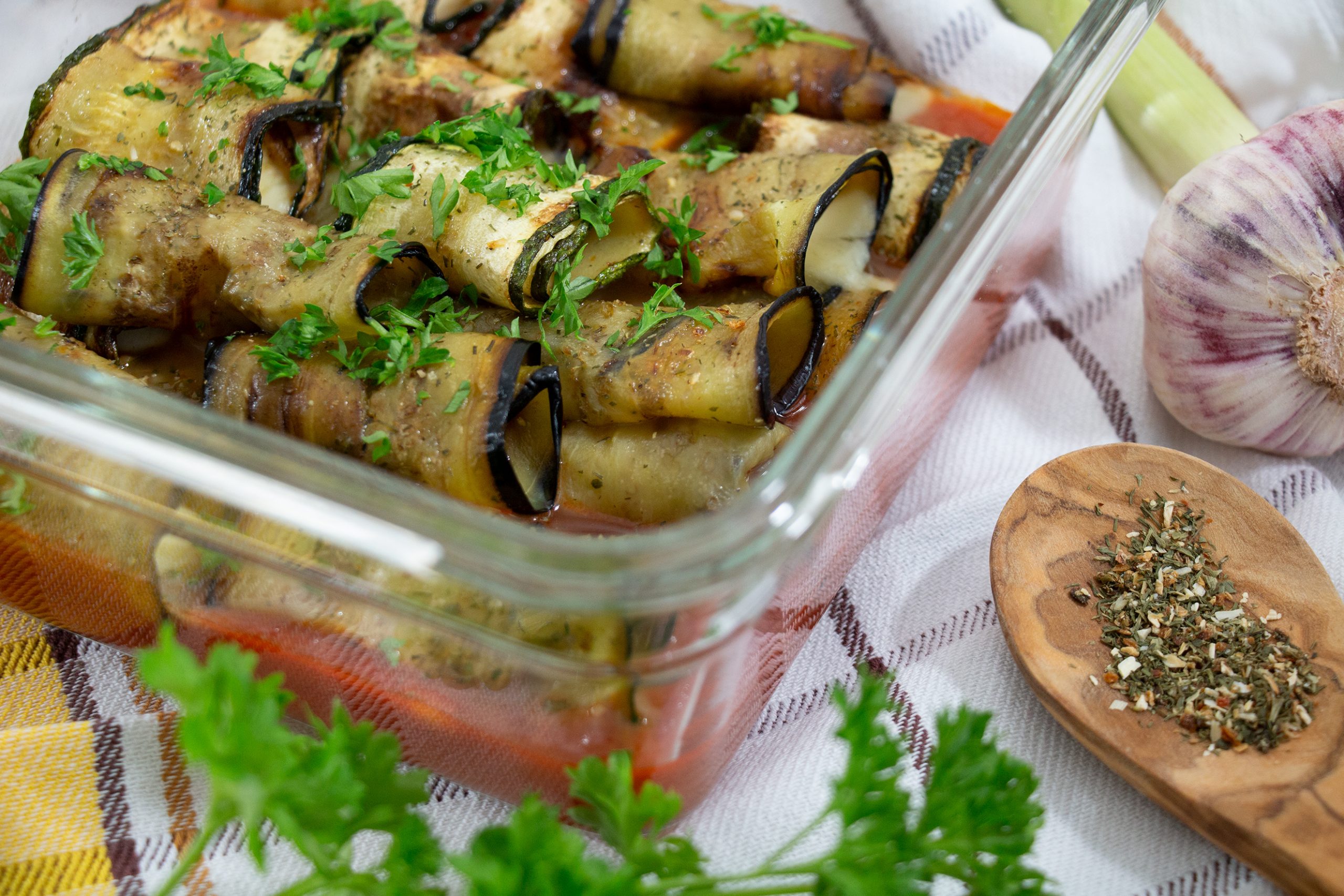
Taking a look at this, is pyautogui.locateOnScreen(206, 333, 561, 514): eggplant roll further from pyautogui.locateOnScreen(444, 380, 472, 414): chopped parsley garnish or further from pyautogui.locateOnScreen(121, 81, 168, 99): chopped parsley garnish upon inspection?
pyautogui.locateOnScreen(121, 81, 168, 99): chopped parsley garnish

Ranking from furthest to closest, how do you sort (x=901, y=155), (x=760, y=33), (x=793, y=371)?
(x=760, y=33) → (x=901, y=155) → (x=793, y=371)

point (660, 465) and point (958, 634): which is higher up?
point (660, 465)

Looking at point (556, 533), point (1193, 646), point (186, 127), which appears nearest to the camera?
point (556, 533)

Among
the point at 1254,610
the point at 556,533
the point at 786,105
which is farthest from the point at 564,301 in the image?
the point at 1254,610

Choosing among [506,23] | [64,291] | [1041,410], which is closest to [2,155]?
[64,291]

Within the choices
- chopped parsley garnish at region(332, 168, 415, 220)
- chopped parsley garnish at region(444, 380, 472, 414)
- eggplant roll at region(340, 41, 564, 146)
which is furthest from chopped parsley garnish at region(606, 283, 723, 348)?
eggplant roll at region(340, 41, 564, 146)

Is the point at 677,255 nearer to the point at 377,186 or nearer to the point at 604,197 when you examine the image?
the point at 604,197
